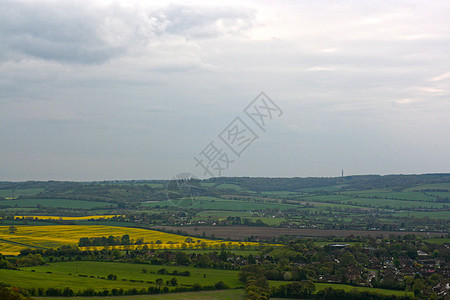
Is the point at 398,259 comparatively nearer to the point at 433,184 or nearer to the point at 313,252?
the point at 313,252

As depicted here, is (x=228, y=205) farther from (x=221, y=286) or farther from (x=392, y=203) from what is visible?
(x=221, y=286)

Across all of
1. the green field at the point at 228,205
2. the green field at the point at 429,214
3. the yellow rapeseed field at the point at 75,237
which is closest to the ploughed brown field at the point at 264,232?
the yellow rapeseed field at the point at 75,237

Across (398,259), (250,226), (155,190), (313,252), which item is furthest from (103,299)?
(155,190)

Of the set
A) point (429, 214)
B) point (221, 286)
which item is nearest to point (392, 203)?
point (429, 214)

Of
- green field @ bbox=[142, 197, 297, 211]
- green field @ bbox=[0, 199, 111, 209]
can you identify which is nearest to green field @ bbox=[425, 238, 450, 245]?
green field @ bbox=[142, 197, 297, 211]

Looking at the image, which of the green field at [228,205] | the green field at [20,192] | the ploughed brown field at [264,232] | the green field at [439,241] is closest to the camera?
the green field at [439,241]

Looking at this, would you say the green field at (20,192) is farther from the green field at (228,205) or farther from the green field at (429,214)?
the green field at (429,214)
